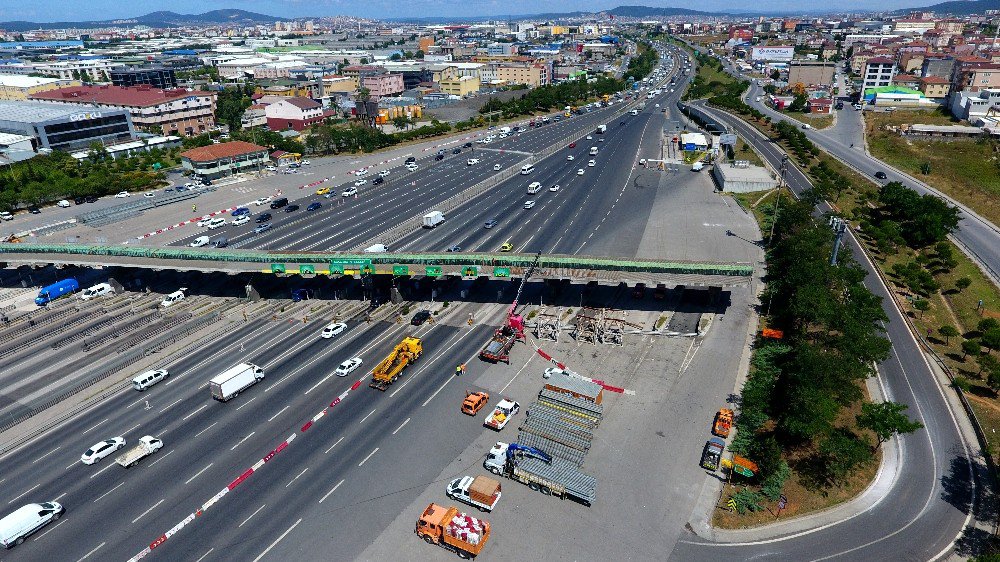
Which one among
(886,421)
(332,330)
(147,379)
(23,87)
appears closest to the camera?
(886,421)

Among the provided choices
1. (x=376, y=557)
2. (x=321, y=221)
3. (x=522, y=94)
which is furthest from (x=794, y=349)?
(x=522, y=94)

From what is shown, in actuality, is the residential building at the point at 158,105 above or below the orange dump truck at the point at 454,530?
above

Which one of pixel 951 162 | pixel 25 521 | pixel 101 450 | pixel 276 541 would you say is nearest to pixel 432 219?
pixel 101 450

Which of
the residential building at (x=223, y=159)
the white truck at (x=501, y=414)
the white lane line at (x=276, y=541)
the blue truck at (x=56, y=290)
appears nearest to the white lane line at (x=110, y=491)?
the white lane line at (x=276, y=541)

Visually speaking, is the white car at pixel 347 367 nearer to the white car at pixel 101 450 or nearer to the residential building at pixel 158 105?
the white car at pixel 101 450

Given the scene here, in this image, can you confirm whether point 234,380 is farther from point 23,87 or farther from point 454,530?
point 23,87

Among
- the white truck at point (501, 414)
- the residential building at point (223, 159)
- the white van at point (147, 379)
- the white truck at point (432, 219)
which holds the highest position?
the residential building at point (223, 159)

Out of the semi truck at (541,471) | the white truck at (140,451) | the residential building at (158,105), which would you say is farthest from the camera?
the residential building at (158,105)
